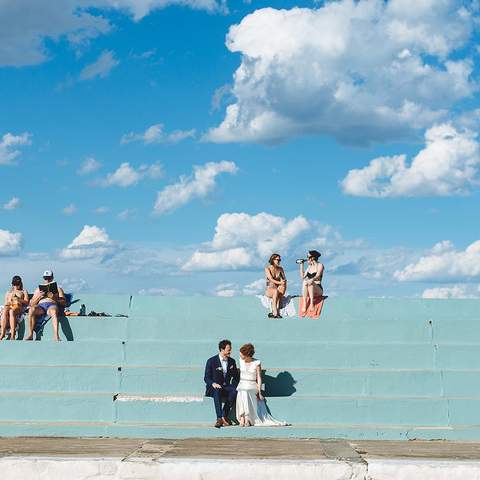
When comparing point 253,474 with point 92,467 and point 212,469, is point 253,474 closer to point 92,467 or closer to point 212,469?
point 212,469

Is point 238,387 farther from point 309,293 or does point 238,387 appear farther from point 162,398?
point 309,293

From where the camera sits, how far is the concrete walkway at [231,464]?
8.78m

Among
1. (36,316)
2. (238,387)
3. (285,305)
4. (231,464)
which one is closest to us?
(231,464)

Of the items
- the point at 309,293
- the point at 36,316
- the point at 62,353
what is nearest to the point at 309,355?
the point at 309,293

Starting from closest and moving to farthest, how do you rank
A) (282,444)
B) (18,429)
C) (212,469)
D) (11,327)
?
1. (212,469)
2. (282,444)
3. (18,429)
4. (11,327)

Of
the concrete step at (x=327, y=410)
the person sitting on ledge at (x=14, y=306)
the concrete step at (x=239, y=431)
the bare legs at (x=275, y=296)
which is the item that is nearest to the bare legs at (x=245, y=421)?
the concrete step at (x=239, y=431)

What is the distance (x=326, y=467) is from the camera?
347 inches

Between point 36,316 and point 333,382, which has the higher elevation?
point 36,316

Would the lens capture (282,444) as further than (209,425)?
No

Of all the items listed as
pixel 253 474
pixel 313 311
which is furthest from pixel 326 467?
pixel 313 311

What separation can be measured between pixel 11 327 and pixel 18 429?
256cm

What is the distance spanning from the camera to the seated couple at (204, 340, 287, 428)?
12.6 m

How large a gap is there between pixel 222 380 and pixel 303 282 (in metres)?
3.34

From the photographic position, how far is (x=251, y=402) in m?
12.7
